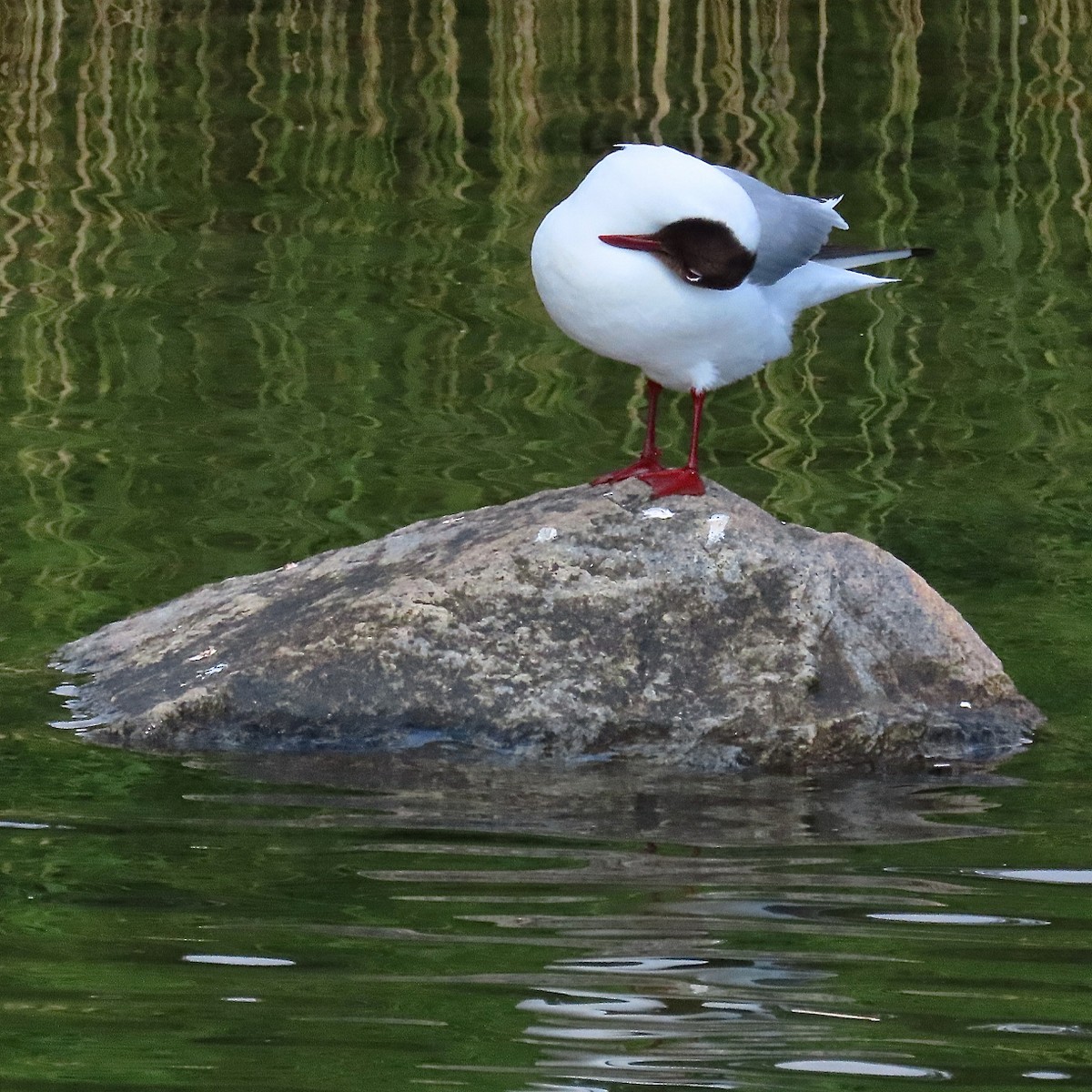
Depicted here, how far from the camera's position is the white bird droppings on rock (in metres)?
5.62

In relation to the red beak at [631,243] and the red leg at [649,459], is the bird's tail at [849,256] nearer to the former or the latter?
the red leg at [649,459]

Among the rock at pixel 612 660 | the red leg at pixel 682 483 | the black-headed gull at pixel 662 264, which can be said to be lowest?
the rock at pixel 612 660

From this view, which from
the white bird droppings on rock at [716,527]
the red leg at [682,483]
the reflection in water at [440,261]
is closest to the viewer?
the white bird droppings on rock at [716,527]

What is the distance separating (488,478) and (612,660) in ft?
8.14

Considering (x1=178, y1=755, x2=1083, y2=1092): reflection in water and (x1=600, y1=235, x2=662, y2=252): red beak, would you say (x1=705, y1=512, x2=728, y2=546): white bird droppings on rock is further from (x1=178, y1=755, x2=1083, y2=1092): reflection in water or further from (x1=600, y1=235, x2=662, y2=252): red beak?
(x1=600, y1=235, x2=662, y2=252): red beak

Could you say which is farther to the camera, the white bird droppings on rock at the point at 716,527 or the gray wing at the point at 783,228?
the white bird droppings on rock at the point at 716,527

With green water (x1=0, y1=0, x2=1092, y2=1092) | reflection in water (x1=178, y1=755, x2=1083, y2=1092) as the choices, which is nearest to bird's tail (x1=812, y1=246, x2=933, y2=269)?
green water (x1=0, y1=0, x2=1092, y2=1092)

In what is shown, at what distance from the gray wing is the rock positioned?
1.96ft

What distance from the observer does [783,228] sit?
5.61m

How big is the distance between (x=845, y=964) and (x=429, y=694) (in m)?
1.79

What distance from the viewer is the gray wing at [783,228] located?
5512 mm

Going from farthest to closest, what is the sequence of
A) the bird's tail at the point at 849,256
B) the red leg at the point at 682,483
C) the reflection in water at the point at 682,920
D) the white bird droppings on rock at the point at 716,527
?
the bird's tail at the point at 849,256, the red leg at the point at 682,483, the white bird droppings on rock at the point at 716,527, the reflection in water at the point at 682,920

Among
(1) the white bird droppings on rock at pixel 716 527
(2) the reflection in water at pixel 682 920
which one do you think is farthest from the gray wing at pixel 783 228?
(2) the reflection in water at pixel 682 920

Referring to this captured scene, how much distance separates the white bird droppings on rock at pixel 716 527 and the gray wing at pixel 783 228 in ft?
1.89
